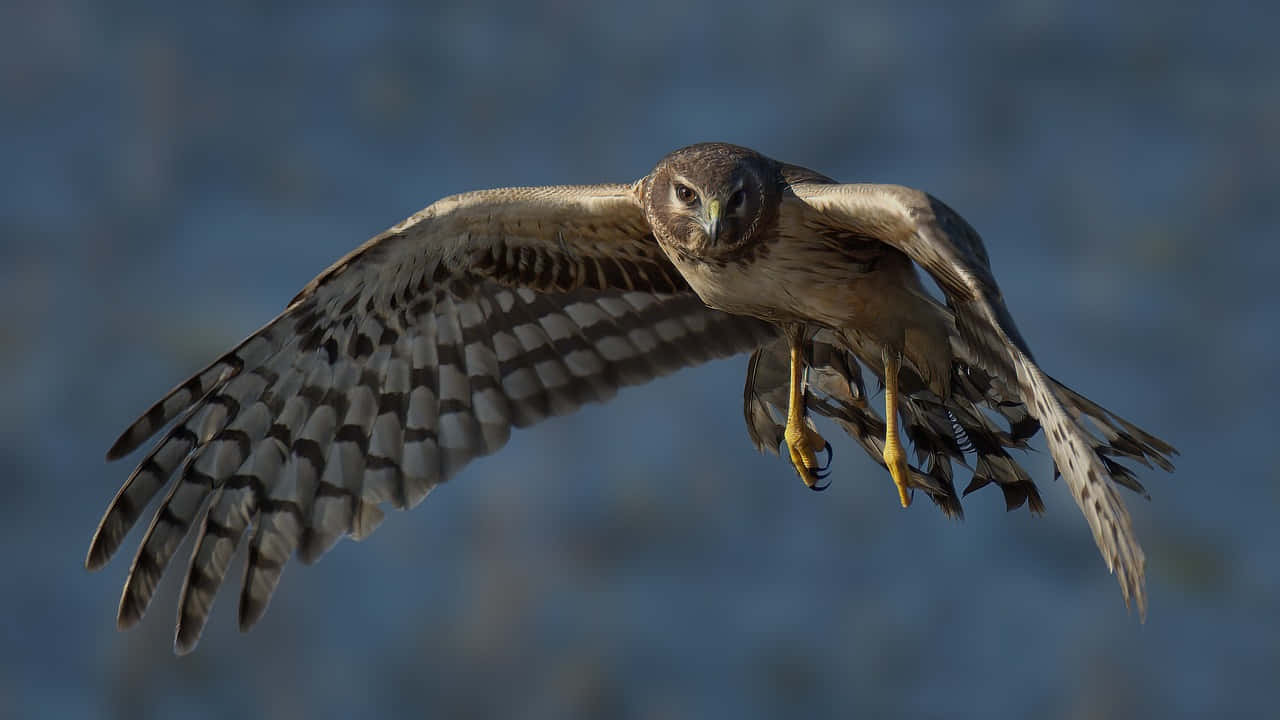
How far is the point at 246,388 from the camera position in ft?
21.5

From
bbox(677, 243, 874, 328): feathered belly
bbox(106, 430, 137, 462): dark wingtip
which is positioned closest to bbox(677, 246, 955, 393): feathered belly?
bbox(677, 243, 874, 328): feathered belly

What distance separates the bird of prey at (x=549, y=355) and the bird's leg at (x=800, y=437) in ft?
0.03

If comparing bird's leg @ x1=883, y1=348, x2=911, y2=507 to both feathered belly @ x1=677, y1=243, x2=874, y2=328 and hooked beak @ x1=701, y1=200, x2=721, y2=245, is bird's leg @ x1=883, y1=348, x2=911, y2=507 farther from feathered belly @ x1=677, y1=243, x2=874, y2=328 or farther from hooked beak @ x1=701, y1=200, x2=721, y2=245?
hooked beak @ x1=701, y1=200, x2=721, y2=245

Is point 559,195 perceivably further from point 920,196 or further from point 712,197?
point 920,196

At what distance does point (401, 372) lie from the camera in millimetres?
6816

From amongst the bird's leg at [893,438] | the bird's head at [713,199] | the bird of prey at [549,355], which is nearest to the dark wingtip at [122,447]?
the bird of prey at [549,355]

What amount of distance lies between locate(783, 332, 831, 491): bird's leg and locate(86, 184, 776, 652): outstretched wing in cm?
78

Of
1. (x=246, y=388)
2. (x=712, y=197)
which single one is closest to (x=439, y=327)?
(x=246, y=388)

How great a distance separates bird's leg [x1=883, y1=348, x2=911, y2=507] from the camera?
5.62m

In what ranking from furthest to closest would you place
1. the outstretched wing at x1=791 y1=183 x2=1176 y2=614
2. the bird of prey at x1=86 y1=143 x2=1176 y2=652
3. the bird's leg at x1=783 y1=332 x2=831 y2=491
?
the bird's leg at x1=783 y1=332 x2=831 y2=491 → the bird of prey at x1=86 y1=143 x2=1176 y2=652 → the outstretched wing at x1=791 y1=183 x2=1176 y2=614

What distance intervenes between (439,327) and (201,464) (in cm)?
132

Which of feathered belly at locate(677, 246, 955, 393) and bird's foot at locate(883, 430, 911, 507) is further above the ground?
feathered belly at locate(677, 246, 955, 393)

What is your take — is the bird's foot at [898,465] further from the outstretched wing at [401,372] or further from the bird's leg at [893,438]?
the outstretched wing at [401,372]

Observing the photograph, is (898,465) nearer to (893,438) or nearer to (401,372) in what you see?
(893,438)
